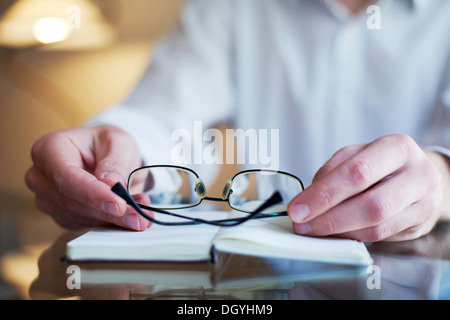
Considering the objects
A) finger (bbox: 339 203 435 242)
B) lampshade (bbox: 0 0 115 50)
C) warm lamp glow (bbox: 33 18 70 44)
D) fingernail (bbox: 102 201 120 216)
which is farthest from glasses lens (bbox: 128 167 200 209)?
warm lamp glow (bbox: 33 18 70 44)

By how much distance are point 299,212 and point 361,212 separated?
6 centimetres

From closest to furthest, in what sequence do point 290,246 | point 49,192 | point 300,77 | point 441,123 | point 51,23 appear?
point 290,246, point 49,192, point 441,123, point 300,77, point 51,23

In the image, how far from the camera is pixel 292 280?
0.37 metres

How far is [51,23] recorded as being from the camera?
156 centimetres

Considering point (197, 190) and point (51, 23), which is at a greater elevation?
point (51, 23)

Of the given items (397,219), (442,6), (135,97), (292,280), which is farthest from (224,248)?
(442,6)

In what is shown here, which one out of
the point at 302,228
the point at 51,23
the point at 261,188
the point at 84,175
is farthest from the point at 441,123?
the point at 51,23

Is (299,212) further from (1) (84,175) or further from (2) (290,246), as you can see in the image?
(1) (84,175)

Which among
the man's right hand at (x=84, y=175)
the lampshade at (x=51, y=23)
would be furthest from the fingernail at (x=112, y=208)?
the lampshade at (x=51, y=23)

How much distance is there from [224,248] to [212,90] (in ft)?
2.72

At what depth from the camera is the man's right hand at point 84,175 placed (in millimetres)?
471

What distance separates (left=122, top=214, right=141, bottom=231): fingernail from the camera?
1.53 ft

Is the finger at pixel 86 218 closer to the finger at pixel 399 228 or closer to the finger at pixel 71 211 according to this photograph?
the finger at pixel 71 211
